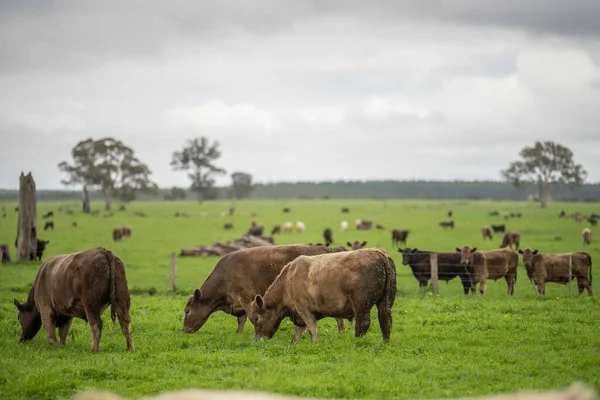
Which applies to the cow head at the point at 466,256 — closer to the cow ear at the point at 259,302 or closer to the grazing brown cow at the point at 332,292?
the grazing brown cow at the point at 332,292

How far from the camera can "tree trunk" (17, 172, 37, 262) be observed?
32844mm

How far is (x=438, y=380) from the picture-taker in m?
10.6

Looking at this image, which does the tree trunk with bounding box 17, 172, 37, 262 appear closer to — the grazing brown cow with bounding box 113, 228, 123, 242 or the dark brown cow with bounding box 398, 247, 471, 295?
the grazing brown cow with bounding box 113, 228, 123, 242

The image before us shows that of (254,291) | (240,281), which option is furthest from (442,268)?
(240,281)

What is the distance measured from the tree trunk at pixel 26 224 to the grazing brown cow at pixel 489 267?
66.7ft

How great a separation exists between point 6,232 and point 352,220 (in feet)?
116

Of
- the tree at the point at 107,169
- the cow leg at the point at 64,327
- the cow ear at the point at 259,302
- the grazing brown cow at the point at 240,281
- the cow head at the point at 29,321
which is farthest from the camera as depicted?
the tree at the point at 107,169

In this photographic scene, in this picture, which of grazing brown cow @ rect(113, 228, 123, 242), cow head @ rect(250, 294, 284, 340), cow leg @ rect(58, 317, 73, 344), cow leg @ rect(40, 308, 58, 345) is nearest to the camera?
cow leg @ rect(40, 308, 58, 345)

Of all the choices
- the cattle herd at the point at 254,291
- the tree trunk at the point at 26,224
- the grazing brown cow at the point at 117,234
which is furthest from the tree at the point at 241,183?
the cattle herd at the point at 254,291

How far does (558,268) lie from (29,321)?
1746cm

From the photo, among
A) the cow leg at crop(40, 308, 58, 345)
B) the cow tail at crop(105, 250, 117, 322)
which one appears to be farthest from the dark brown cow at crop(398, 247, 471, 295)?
the cow leg at crop(40, 308, 58, 345)

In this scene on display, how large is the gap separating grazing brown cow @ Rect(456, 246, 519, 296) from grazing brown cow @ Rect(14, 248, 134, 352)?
15022mm

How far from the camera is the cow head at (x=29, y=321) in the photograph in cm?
1462

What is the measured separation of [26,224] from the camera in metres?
32.8
